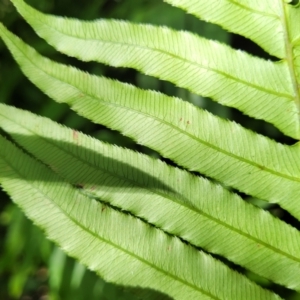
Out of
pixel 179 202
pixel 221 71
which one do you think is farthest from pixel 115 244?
pixel 221 71

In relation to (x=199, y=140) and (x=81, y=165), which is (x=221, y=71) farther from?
(x=81, y=165)

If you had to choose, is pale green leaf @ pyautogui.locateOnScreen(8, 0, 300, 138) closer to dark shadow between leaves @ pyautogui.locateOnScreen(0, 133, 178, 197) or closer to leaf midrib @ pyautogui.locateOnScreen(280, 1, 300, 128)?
leaf midrib @ pyautogui.locateOnScreen(280, 1, 300, 128)

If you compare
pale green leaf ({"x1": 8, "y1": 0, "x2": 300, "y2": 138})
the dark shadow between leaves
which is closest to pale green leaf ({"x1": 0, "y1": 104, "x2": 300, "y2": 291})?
the dark shadow between leaves

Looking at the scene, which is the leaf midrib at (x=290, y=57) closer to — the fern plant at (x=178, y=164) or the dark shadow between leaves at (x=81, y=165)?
the fern plant at (x=178, y=164)

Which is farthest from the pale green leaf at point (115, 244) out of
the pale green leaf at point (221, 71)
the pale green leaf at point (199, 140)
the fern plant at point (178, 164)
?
the pale green leaf at point (221, 71)

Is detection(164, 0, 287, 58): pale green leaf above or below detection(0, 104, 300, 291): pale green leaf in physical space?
above

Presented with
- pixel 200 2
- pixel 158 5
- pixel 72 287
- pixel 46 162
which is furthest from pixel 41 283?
pixel 200 2
